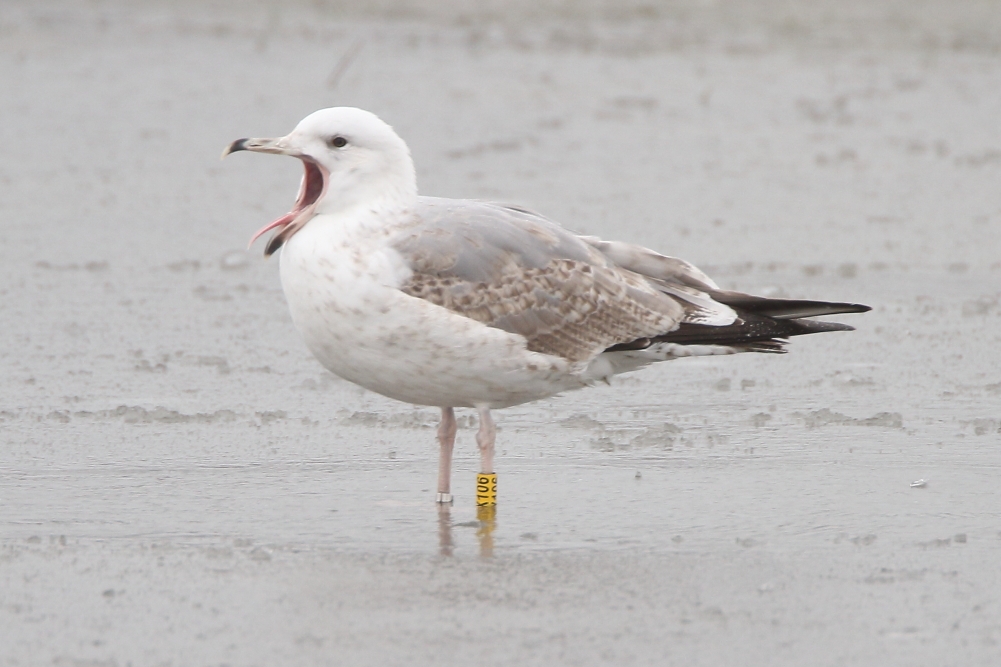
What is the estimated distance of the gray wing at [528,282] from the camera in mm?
5523

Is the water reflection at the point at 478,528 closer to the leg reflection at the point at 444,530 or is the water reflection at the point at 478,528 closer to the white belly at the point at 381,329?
the leg reflection at the point at 444,530

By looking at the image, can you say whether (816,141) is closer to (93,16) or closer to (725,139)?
(725,139)

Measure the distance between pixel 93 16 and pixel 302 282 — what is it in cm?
1386

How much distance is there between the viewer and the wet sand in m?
4.59

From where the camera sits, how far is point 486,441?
571 cm

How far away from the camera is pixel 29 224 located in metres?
10.2

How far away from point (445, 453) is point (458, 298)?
637 millimetres

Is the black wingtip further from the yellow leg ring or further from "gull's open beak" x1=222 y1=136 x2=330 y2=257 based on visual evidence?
the yellow leg ring

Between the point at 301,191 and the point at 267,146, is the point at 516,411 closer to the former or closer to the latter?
the point at 301,191

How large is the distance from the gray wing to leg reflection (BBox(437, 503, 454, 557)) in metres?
0.65

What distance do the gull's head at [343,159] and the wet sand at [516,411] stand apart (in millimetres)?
1048

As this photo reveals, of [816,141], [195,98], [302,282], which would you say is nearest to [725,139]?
Answer: [816,141]

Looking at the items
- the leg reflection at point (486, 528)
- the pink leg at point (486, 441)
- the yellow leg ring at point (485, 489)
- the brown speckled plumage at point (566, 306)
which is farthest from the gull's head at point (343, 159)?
the leg reflection at point (486, 528)

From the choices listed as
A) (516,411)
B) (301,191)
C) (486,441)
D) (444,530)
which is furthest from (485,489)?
(516,411)
